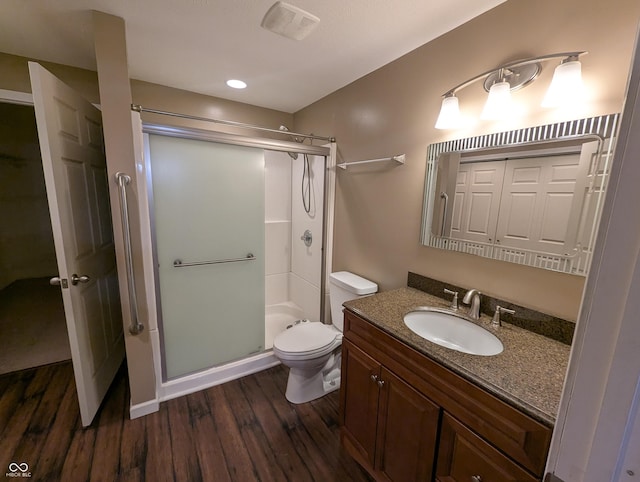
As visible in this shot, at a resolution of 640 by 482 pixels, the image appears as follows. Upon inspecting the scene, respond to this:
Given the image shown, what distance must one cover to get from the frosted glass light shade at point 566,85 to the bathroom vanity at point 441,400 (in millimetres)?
954

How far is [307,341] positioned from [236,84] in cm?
205

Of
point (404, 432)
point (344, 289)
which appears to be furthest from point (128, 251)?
point (404, 432)

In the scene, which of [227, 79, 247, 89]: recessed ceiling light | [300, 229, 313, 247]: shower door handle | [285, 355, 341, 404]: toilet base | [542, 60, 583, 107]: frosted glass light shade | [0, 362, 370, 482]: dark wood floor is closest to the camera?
[542, 60, 583, 107]: frosted glass light shade

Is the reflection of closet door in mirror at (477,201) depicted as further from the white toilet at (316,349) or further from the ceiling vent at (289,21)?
the ceiling vent at (289,21)

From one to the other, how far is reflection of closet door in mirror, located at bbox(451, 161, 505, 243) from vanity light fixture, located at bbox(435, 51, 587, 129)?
237 mm

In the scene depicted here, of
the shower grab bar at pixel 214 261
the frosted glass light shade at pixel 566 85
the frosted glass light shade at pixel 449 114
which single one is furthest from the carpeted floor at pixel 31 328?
the frosted glass light shade at pixel 566 85

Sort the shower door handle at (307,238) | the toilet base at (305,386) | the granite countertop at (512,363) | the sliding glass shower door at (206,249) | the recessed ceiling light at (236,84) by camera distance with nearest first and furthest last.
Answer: the granite countertop at (512,363) < the sliding glass shower door at (206,249) < the toilet base at (305,386) < the recessed ceiling light at (236,84) < the shower door handle at (307,238)

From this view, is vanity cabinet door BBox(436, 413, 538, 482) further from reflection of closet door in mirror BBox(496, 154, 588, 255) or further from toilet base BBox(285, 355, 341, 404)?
toilet base BBox(285, 355, 341, 404)

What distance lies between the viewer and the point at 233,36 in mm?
1522

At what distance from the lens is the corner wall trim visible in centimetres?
172

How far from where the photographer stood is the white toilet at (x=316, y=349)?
180 cm

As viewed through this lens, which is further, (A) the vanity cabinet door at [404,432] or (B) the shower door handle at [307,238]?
(B) the shower door handle at [307,238]

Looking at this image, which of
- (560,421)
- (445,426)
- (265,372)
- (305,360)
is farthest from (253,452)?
(560,421)

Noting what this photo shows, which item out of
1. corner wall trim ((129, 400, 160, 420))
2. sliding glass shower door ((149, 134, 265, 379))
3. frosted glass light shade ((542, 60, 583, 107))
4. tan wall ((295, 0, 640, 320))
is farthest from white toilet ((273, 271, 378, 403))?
frosted glass light shade ((542, 60, 583, 107))
